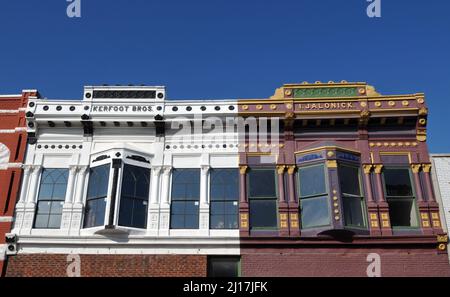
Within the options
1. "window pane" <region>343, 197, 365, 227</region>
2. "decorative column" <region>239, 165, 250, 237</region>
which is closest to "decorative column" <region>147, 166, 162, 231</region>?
"decorative column" <region>239, 165, 250, 237</region>

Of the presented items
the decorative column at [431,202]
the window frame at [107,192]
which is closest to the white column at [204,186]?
the window frame at [107,192]

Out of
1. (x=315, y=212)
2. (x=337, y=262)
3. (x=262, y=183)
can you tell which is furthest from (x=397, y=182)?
(x=262, y=183)

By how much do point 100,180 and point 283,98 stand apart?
22.5 feet

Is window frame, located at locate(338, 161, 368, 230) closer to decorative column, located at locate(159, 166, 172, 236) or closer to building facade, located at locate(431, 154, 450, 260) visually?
building facade, located at locate(431, 154, 450, 260)

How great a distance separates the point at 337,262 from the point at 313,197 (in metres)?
2.20

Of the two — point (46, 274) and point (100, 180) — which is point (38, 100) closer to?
point (100, 180)

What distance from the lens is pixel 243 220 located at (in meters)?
17.1

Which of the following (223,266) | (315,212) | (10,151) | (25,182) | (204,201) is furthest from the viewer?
(10,151)

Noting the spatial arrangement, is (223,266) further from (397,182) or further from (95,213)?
(397,182)

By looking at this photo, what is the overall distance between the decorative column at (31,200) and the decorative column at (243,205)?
6.72 meters

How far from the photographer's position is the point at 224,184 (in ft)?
58.6

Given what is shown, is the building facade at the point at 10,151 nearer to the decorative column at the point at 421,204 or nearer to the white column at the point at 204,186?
the white column at the point at 204,186

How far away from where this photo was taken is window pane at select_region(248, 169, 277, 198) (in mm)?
17641
